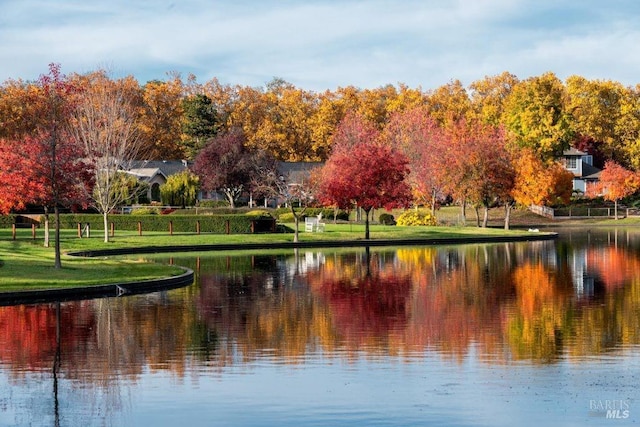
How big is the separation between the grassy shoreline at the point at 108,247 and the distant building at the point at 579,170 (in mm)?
59678

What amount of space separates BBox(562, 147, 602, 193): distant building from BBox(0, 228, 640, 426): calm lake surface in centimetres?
9605

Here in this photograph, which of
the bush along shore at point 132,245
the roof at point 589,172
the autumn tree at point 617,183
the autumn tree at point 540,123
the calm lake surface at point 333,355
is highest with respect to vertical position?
the autumn tree at point 540,123

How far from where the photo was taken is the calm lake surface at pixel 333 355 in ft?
46.4

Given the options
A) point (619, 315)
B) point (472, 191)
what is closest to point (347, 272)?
point (619, 315)

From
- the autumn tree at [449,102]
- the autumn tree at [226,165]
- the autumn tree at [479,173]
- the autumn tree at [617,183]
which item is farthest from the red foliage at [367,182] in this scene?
the autumn tree at [449,102]

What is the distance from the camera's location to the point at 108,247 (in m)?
50.8

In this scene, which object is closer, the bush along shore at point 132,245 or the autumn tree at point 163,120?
the bush along shore at point 132,245

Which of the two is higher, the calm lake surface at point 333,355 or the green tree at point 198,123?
the green tree at point 198,123

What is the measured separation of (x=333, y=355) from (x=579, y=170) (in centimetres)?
11419

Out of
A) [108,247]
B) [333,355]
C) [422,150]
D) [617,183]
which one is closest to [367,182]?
[108,247]

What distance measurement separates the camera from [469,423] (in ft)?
43.6

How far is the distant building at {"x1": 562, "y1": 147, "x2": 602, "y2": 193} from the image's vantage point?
12700 centimetres

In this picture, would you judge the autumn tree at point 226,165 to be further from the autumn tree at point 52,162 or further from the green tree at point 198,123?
the autumn tree at point 52,162

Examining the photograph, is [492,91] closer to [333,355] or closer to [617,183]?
[617,183]
